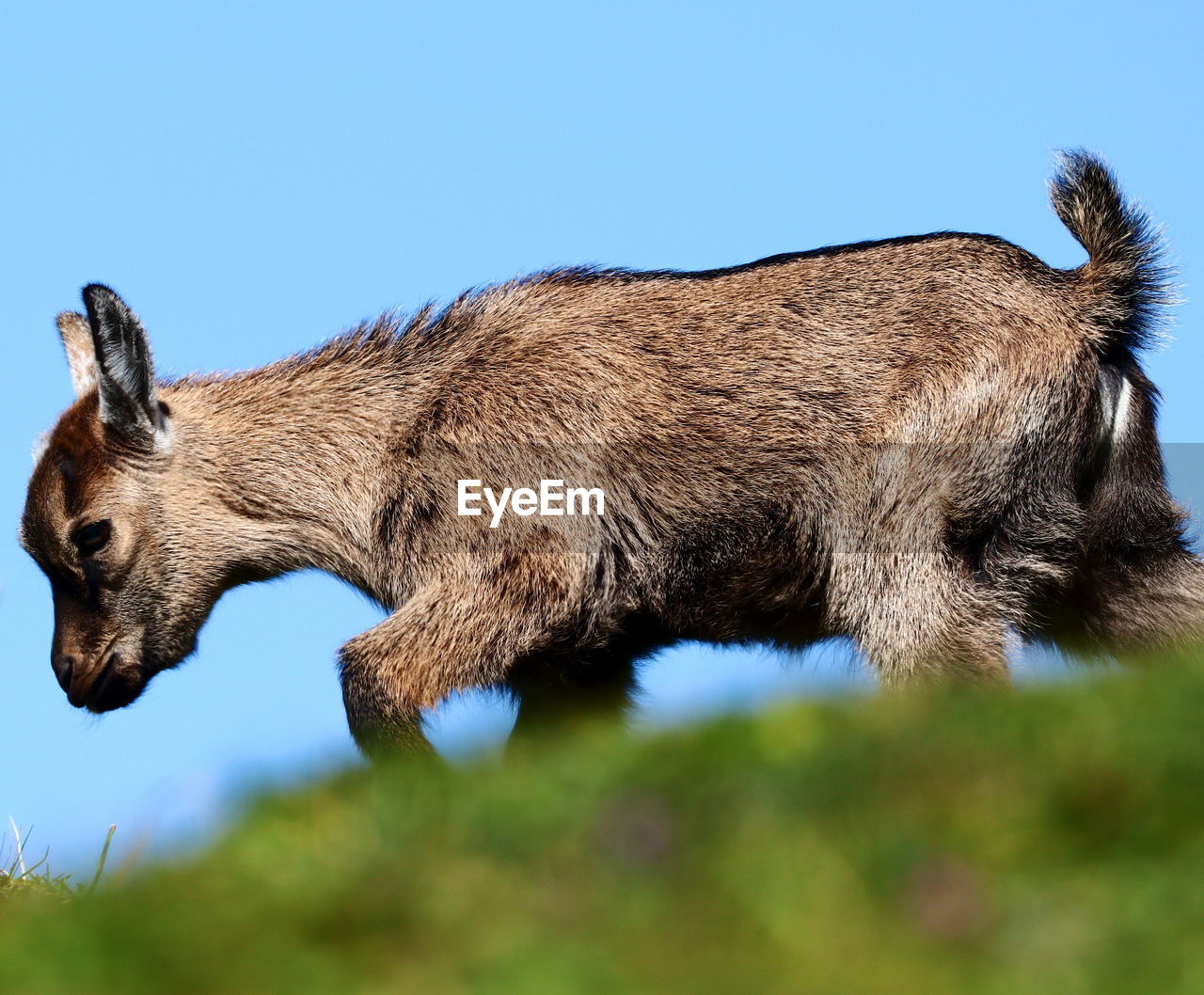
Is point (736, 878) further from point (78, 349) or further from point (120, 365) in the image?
point (78, 349)

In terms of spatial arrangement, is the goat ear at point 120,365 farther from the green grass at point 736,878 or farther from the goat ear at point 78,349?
the green grass at point 736,878

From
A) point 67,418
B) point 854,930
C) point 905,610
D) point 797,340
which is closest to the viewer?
point 854,930

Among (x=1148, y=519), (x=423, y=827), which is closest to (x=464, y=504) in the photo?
(x=1148, y=519)

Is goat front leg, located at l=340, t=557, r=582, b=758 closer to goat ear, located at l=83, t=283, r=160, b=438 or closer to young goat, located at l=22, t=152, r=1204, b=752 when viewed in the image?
young goat, located at l=22, t=152, r=1204, b=752

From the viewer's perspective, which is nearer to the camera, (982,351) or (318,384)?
(982,351)

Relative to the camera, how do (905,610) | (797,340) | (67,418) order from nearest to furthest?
(905,610)
(797,340)
(67,418)

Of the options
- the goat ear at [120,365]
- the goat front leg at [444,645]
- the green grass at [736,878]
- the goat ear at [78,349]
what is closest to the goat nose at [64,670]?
the goat ear at [120,365]

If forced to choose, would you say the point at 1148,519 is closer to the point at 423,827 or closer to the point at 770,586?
the point at 770,586
